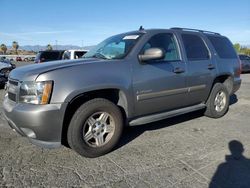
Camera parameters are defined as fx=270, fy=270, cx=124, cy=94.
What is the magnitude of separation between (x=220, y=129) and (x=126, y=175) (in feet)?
8.64

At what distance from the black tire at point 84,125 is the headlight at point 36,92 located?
19.0 inches

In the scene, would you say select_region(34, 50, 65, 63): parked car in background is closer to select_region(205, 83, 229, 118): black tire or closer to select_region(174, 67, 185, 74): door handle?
select_region(205, 83, 229, 118): black tire

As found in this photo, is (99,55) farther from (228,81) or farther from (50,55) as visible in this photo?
(50,55)

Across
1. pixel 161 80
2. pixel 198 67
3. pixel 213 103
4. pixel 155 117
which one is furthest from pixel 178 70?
pixel 213 103

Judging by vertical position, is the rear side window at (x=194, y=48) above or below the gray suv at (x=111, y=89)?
above

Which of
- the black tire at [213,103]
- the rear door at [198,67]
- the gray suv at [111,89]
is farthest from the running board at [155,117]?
the black tire at [213,103]

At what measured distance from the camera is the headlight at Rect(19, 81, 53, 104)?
340 centimetres

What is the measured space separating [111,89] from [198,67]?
2.03m

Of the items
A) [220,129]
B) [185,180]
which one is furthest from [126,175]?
[220,129]

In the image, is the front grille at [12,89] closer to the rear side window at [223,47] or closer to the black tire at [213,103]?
the black tire at [213,103]

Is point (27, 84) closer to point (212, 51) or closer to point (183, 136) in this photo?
point (183, 136)

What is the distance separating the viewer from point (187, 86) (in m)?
4.92

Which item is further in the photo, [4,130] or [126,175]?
[4,130]

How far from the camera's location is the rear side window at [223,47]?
5.89 m
